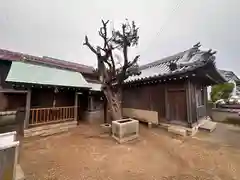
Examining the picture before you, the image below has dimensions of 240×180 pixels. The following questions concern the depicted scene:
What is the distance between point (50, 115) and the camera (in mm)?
7672

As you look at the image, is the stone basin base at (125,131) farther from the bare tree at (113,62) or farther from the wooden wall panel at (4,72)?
the wooden wall panel at (4,72)

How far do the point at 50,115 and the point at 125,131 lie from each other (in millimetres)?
5098

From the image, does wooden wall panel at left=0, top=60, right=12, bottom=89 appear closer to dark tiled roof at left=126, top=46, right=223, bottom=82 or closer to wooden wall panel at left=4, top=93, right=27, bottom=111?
wooden wall panel at left=4, top=93, right=27, bottom=111

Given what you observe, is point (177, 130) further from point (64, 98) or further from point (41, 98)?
point (41, 98)

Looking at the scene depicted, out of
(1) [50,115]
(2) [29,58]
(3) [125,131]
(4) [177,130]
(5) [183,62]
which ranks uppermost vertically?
(2) [29,58]

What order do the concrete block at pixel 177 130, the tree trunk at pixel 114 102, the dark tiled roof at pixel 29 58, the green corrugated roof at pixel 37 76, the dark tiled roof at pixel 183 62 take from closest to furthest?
the dark tiled roof at pixel 183 62
the concrete block at pixel 177 130
the green corrugated roof at pixel 37 76
the tree trunk at pixel 114 102
the dark tiled roof at pixel 29 58

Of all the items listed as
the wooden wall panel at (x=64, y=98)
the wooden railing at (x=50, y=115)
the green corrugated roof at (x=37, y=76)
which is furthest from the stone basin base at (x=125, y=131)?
the wooden wall panel at (x=64, y=98)

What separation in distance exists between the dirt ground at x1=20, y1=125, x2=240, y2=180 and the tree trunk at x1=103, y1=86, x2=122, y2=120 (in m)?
1.42

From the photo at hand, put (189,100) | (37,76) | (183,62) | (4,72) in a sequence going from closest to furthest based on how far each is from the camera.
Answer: (189,100), (37,76), (183,62), (4,72)

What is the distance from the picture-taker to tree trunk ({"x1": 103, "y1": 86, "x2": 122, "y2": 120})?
21.9 feet

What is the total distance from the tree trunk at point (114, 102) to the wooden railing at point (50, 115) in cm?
301

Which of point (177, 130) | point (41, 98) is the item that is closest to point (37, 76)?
point (41, 98)

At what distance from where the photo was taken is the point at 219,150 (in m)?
4.61

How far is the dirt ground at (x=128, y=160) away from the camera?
3.18 metres
